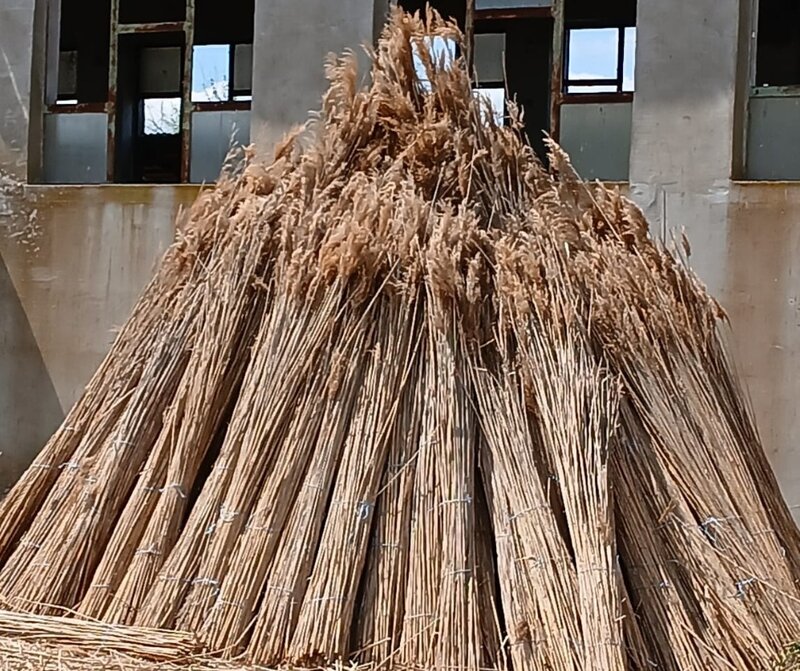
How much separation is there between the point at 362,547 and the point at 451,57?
168 cm

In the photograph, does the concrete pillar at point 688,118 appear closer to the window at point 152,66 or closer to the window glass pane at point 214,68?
the window at point 152,66

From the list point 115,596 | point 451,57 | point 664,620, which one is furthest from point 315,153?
point 664,620

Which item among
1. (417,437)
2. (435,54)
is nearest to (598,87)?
(435,54)

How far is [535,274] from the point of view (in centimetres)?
354

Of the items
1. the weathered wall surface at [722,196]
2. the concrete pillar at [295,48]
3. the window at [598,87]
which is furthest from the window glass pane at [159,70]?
the weathered wall surface at [722,196]

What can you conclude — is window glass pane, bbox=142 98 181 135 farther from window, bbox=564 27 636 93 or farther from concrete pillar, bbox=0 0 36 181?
concrete pillar, bbox=0 0 36 181

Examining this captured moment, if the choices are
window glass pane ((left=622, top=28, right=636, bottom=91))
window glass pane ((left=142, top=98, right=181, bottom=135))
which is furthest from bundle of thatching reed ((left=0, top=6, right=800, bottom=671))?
window glass pane ((left=142, top=98, right=181, bottom=135))

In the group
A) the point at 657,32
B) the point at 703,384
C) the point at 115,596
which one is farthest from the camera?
the point at 657,32

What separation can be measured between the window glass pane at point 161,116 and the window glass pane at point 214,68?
27.2 inches

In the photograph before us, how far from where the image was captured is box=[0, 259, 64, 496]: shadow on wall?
696cm

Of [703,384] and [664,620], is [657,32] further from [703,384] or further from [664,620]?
[664,620]

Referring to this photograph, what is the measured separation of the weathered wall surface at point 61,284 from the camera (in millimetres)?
6805

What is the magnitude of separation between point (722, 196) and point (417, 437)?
3.17 meters

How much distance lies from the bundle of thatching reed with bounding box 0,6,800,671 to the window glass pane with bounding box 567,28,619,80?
5387mm
